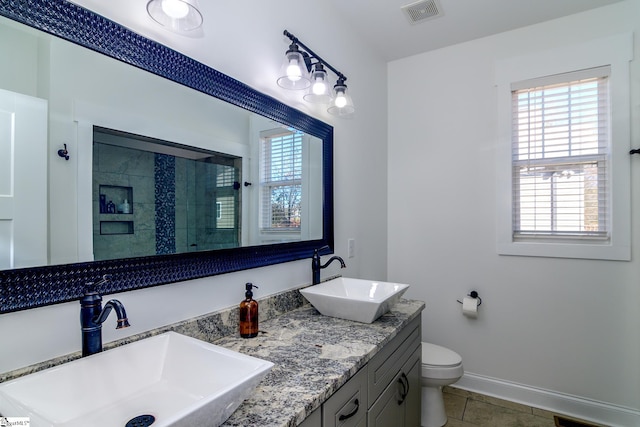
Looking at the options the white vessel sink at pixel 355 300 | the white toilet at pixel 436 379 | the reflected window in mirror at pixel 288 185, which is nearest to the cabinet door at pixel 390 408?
the white vessel sink at pixel 355 300

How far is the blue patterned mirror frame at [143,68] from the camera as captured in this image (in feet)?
2.52

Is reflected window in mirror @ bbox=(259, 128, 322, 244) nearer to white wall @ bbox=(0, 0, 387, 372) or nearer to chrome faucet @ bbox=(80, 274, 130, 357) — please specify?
white wall @ bbox=(0, 0, 387, 372)

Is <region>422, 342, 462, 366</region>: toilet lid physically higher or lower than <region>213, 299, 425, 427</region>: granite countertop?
lower

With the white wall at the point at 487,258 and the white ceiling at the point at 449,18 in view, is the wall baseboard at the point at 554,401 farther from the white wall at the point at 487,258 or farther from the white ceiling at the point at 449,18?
the white ceiling at the point at 449,18

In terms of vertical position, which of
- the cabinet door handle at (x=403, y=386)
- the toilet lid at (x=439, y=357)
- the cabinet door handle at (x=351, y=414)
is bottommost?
the toilet lid at (x=439, y=357)

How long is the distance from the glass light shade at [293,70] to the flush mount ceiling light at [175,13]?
0.51 metres

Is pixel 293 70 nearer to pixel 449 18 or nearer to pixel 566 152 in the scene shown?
pixel 449 18

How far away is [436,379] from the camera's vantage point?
1.92 metres

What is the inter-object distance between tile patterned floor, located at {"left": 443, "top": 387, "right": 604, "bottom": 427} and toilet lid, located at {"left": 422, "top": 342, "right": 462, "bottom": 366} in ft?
1.37

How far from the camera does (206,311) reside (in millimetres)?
1200

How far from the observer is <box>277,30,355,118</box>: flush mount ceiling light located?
149 centimetres

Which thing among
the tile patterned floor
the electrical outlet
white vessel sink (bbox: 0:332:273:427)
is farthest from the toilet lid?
white vessel sink (bbox: 0:332:273:427)

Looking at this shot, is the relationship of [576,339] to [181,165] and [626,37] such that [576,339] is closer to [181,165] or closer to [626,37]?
[626,37]

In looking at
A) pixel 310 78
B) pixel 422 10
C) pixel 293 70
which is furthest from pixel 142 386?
pixel 422 10
